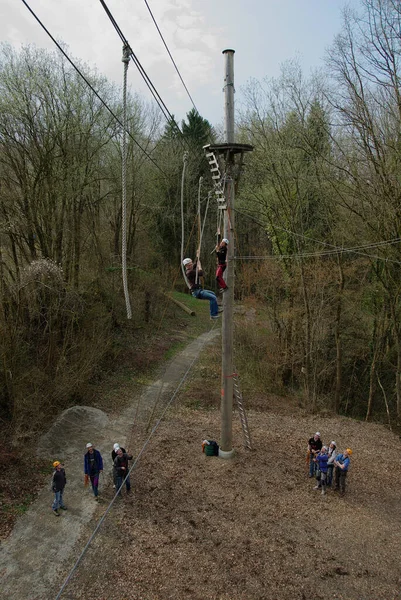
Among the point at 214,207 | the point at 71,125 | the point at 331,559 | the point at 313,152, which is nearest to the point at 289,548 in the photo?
the point at 331,559

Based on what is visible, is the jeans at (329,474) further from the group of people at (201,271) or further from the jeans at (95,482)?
the jeans at (95,482)

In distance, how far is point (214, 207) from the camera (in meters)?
38.2

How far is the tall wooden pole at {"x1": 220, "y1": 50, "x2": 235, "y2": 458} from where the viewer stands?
31.8ft

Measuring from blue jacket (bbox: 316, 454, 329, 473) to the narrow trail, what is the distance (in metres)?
5.15

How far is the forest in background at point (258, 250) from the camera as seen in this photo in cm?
1330

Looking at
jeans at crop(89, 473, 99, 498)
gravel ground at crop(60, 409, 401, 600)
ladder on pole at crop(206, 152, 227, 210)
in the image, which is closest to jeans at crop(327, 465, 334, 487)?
gravel ground at crop(60, 409, 401, 600)

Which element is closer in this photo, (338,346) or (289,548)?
(289,548)

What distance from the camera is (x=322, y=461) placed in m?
9.78

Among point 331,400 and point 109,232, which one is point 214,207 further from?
point 331,400

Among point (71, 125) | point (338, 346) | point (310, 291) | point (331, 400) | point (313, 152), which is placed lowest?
point (331, 400)

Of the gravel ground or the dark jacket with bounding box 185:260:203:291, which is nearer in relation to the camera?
the gravel ground

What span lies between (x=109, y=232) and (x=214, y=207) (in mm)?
16263

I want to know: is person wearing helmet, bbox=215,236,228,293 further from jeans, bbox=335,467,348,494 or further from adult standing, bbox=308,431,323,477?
jeans, bbox=335,467,348,494

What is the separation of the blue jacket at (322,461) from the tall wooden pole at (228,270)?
8.08 feet
